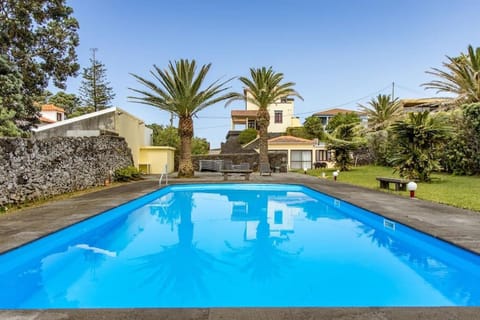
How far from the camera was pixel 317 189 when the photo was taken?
12883 mm

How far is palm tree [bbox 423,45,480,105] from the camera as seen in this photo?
20.4m

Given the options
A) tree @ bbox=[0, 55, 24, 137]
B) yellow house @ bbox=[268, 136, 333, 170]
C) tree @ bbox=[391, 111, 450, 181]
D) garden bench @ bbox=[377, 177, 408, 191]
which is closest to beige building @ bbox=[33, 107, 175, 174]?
tree @ bbox=[0, 55, 24, 137]

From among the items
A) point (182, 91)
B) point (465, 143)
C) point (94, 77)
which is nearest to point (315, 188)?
point (182, 91)

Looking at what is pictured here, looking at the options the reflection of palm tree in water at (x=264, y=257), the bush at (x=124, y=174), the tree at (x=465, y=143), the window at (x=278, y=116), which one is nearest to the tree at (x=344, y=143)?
the tree at (x=465, y=143)

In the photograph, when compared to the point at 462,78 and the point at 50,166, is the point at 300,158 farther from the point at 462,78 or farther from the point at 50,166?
the point at 50,166

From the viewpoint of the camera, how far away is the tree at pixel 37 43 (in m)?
14.3

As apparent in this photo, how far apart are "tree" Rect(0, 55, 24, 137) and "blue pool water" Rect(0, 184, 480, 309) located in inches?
198

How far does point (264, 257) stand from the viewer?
5.55m

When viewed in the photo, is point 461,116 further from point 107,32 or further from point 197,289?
point 107,32

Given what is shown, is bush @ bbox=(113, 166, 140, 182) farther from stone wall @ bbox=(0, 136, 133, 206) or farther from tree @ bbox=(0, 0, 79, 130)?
tree @ bbox=(0, 0, 79, 130)

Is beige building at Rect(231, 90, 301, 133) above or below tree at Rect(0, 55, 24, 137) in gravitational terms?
above

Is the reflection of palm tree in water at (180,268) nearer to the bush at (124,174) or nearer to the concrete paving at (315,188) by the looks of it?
the concrete paving at (315,188)

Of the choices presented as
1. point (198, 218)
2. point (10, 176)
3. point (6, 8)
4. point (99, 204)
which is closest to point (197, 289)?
point (198, 218)

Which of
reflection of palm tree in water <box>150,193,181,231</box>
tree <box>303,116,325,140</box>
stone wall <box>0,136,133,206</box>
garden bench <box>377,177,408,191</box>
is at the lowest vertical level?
reflection of palm tree in water <box>150,193,181,231</box>
